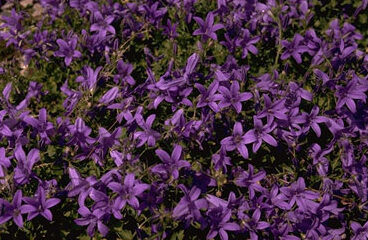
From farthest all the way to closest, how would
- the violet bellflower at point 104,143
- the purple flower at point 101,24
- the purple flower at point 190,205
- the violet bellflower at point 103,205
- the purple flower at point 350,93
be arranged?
the purple flower at point 101,24
the purple flower at point 350,93
the violet bellflower at point 104,143
the violet bellflower at point 103,205
the purple flower at point 190,205

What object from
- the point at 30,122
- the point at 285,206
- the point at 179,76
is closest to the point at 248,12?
the point at 179,76

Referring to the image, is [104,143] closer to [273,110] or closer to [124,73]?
[124,73]

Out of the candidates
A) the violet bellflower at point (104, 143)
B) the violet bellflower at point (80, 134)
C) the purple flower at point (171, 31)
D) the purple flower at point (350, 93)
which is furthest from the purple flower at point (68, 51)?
the purple flower at point (350, 93)

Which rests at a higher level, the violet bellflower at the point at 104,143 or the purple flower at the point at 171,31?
the purple flower at the point at 171,31

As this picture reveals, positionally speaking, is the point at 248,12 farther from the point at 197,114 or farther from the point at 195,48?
the point at 197,114

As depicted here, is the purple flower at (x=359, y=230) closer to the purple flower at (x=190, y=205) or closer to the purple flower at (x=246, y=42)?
the purple flower at (x=190, y=205)

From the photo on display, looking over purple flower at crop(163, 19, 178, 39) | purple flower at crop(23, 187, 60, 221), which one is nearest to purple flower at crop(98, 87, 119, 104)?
purple flower at crop(23, 187, 60, 221)

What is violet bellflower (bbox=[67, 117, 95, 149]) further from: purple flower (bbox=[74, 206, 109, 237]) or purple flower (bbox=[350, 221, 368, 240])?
purple flower (bbox=[350, 221, 368, 240])
